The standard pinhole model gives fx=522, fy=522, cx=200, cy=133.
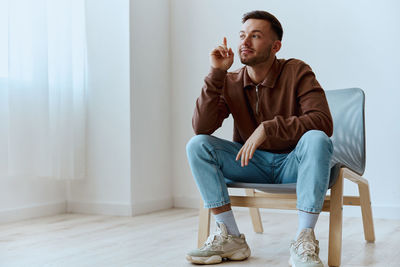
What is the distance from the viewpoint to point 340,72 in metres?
2.89

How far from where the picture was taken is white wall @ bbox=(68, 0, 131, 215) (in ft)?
9.93

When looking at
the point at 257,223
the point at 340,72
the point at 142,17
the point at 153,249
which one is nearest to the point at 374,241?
the point at 257,223

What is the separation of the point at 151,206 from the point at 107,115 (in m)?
0.61

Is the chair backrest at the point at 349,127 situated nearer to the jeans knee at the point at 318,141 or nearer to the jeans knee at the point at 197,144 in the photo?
the jeans knee at the point at 318,141

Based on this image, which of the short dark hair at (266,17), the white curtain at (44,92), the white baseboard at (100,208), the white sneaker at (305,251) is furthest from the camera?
the white baseboard at (100,208)

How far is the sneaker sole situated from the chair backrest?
0.60 meters

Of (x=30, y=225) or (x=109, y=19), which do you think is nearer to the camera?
(x=30, y=225)

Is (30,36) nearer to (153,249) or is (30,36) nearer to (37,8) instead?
(37,8)

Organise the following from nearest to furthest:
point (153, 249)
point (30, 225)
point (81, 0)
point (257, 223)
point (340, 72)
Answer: point (153, 249) < point (257, 223) < point (30, 225) < point (340, 72) < point (81, 0)

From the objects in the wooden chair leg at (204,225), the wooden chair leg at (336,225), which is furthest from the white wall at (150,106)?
the wooden chair leg at (336,225)

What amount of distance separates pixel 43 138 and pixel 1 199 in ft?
1.26

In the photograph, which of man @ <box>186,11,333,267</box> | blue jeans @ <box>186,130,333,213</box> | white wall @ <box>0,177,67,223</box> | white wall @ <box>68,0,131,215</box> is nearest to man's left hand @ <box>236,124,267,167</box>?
man @ <box>186,11,333,267</box>

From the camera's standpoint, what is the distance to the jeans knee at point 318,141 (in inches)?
61.9

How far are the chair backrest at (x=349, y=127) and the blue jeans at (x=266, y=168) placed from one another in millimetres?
408
